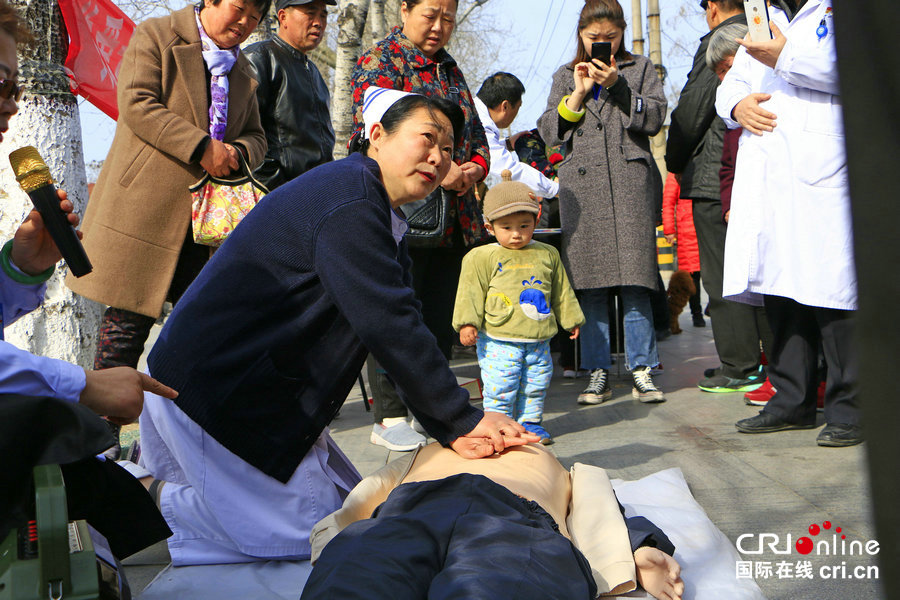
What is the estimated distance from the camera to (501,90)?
6.10 meters

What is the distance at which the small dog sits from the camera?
837cm

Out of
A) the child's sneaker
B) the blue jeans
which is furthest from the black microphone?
the blue jeans

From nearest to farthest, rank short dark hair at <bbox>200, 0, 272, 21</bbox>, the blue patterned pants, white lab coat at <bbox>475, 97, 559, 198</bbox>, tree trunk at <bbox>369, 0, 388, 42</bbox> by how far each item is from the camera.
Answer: short dark hair at <bbox>200, 0, 272, 21</bbox>
the blue patterned pants
white lab coat at <bbox>475, 97, 559, 198</bbox>
tree trunk at <bbox>369, 0, 388, 42</bbox>

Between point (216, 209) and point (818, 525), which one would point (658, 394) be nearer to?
point (818, 525)

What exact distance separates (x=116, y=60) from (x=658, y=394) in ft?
15.0

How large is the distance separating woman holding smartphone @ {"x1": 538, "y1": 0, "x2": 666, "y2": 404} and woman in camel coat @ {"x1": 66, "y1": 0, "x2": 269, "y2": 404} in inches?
82.6

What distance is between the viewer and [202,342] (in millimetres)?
2463

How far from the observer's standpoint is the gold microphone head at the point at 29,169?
214cm

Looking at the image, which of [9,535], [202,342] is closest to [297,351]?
[202,342]

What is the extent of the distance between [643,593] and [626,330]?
306cm

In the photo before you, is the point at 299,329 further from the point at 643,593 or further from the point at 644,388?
the point at 644,388

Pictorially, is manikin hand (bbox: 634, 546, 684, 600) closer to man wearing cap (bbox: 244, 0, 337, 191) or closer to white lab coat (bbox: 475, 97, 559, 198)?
man wearing cap (bbox: 244, 0, 337, 191)

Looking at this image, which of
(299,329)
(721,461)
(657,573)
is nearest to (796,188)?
(721,461)

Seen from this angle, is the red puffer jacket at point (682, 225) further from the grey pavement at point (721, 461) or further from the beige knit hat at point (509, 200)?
the beige knit hat at point (509, 200)
